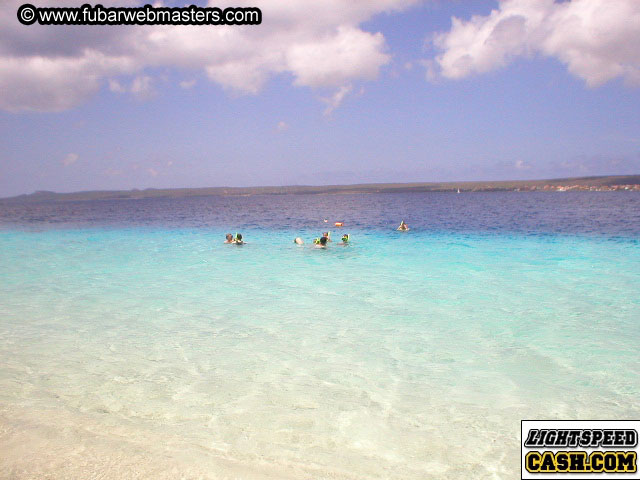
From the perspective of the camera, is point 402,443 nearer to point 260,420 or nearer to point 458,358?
point 260,420

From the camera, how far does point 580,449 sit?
5512 millimetres

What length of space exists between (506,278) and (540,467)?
13593 mm

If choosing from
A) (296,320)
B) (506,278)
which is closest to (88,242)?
(296,320)

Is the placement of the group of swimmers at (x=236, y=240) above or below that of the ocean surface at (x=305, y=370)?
above

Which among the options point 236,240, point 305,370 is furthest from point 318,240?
point 305,370

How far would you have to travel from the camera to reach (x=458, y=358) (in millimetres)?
9117

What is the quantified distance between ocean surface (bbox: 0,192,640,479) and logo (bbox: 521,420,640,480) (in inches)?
10.7

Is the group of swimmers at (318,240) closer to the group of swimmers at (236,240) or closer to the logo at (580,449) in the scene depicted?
the group of swimmers at (236,240)

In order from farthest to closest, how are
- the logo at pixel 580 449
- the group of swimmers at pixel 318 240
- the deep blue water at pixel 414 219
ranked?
the deep blue water at pixel 414 219
the group of swimmers at pixel 318 240
the logo at pixel 580 449

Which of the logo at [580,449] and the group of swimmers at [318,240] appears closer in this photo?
the logo at [580,449]

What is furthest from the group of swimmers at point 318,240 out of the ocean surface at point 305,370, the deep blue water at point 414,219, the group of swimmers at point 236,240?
the deep blue water at point 414,219

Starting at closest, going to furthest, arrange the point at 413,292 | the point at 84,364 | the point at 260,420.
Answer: the point at 260,420 < the point at 84,364 < the point at 413,292

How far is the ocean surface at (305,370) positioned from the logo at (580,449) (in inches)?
10.7

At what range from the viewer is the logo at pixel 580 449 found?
16.8 feet
